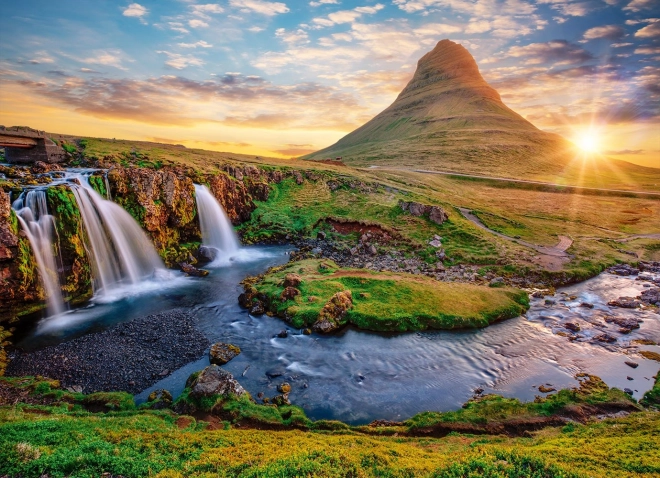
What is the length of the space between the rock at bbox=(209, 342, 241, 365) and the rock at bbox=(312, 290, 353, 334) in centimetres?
691

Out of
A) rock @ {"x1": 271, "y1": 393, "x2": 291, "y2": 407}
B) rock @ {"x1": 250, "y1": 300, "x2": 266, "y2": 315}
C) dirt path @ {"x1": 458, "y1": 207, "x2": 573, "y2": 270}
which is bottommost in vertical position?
rock @ {"x1": 271, "y1": 393, "x2": 291, "y2": 407}

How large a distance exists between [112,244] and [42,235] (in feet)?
23.4

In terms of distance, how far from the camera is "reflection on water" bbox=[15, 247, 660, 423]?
21.3 meters

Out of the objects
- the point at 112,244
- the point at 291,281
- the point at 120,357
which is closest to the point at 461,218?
the point at 291,281

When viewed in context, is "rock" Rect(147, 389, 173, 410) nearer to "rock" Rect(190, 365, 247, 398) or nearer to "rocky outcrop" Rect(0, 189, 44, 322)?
"rock" Rect(190, 365, 247, 398)

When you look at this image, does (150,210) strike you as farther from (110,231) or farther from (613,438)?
(613,438)

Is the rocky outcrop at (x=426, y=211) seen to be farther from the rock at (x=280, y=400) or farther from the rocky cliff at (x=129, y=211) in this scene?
the rock at (x=280, y=400)

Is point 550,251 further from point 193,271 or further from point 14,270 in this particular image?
point 14,270

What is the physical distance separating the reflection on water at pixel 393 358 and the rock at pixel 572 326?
0.64 metres

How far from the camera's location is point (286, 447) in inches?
573

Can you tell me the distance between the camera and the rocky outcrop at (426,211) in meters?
57.8

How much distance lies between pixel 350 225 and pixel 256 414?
4309 centimetres

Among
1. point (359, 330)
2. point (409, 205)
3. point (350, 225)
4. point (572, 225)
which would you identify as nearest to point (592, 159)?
point (572, 225)

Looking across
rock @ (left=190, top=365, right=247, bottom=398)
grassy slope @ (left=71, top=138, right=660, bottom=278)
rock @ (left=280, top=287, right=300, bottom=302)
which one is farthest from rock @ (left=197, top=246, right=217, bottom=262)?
rock @ (left=190, top=365, right=247, bottom=398)
